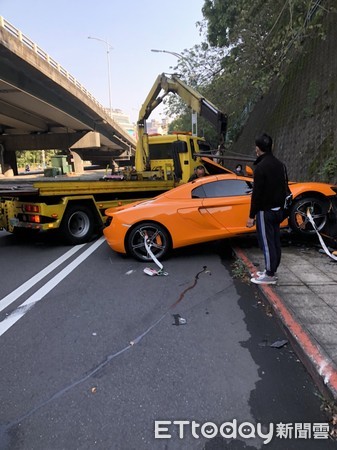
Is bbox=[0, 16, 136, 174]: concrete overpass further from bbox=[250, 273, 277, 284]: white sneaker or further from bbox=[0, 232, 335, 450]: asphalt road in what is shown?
bbox=[250, 273, 277, 284]: white sneaker

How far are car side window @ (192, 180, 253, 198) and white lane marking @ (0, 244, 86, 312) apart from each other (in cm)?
270

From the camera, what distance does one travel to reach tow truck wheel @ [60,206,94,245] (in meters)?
7.59

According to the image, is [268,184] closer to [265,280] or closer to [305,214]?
[265,280]

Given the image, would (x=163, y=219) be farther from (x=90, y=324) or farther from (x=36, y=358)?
(x=36, y=358)

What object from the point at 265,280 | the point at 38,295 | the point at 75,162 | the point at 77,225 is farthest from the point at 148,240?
the point at 75,162

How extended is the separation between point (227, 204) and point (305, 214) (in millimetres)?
1456

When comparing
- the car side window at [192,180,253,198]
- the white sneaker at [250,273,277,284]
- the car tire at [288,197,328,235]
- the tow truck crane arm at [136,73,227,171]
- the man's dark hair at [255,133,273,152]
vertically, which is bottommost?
the white sneaker at [250,273,277,284]

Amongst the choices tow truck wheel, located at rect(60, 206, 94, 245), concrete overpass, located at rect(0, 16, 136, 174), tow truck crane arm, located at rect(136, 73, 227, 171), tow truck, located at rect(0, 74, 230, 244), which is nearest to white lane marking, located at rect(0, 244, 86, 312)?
tow truck wheel, located at rect(60, 206, 94, 245)

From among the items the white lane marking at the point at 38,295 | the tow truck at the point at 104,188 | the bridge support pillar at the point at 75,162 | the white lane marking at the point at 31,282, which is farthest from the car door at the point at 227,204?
the bridge support pillar at the point at 75,162

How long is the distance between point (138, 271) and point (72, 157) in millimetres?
38642

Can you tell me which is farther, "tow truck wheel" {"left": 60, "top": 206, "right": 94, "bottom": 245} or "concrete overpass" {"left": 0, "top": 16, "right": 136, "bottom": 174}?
"concrete overpass" {"left": 0, "top": 16, "right": 136, "bottom": 174}

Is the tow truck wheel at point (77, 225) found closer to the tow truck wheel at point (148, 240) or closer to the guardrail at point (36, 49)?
the tow truck wheel at point (148, 240)

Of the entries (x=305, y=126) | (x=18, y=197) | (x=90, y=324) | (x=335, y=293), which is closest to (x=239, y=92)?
(x=305, y=126)

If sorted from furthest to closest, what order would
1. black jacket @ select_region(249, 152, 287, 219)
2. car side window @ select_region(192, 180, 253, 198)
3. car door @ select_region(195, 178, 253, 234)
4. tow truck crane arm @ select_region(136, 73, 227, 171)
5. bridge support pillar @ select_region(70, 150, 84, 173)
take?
bridge support pillar @ select_region(70, 150, 84, 173)
tow truck crane arm @ select_region(136, 73, 227, 171)
car side window @ select_region(192, 180, 253, 198)
car door @ select_region(195, 178, 253, 234)
black jacket @ select_region(249, 152, 287, 219)
